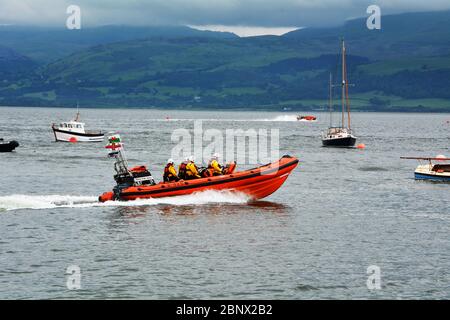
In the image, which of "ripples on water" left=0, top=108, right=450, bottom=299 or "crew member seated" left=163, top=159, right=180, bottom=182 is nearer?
"ripples on water" left=0, top=108, right=450, bottom=299

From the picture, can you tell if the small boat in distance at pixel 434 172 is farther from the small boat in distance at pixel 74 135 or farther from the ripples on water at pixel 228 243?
the small boat in distance at pixel 74 135

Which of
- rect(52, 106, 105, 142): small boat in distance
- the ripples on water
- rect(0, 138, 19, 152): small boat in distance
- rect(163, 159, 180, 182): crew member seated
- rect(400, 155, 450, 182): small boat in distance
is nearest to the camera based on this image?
the ripples on water

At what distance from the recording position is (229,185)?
4862 centimetres

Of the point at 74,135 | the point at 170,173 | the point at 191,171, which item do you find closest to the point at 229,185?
the point at 191,171

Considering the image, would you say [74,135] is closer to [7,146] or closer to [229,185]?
[7,146]

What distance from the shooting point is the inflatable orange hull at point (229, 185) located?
4756 centimetres

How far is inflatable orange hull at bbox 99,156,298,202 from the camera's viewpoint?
156 feet

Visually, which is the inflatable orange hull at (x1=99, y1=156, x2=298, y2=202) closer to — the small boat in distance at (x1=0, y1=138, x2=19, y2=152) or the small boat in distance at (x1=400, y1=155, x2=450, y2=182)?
the small boat in distance at (x1=400, y1=155, x2=450, y2=182)

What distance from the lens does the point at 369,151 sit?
11250 centimetres

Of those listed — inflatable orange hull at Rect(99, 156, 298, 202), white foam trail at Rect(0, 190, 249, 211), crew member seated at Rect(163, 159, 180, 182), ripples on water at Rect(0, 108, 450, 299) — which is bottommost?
ripples on water at Rect(0, 108, 450, 299)

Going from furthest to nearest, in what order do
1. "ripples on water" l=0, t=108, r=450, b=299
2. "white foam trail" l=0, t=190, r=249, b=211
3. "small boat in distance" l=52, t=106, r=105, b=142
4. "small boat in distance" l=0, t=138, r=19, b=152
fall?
1. "small boat in distance" l=52, t=106, r=105, b=142
2. "small boat in distance" l=0, t=138, r=19, b=152
3. "white foam trail" l=0, t=190, r=249, b=211
4. "ripples on water" l=0, t=108, r=450, b=299

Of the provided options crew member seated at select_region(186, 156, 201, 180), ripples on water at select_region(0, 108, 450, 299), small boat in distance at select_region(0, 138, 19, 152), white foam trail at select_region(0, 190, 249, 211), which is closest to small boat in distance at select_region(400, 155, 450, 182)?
ripples on water at select_region(0, 108, 450, 299)
